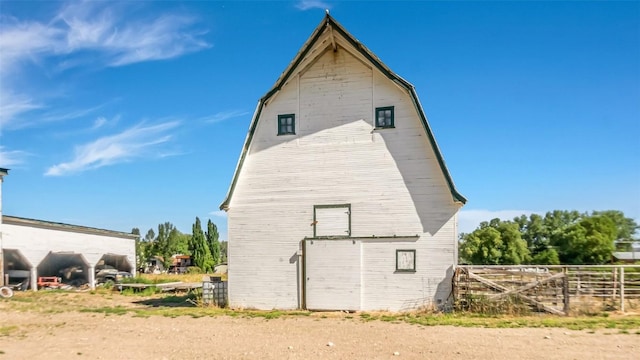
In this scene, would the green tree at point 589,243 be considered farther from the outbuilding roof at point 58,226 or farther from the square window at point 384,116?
the square window at point 384,116

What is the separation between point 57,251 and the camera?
31.4m

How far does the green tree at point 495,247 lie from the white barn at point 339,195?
6800 cm

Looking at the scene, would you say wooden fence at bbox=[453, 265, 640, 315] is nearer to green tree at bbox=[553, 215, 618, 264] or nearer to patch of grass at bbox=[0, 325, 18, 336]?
patch of grass at bbox=[0, 325, 18, 336]

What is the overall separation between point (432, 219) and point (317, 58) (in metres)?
7.21

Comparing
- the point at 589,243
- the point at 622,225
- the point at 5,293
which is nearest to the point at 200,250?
the point at 5,293

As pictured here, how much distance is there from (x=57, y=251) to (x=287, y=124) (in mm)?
22154

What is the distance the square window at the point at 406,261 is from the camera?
16172 mm

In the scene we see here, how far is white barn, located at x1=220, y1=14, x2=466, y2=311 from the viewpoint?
16.2m

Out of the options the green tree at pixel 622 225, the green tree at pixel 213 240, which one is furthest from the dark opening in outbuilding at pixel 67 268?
the green tree at pixel 622 225

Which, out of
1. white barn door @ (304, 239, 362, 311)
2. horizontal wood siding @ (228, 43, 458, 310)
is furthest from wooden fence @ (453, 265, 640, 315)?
white barn door @ (304, 239, 362, 311)

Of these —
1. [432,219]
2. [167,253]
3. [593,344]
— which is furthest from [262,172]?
[167,253]

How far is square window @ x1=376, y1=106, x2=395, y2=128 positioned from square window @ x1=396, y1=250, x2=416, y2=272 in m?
4.53

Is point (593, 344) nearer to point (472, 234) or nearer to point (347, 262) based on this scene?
point (347, 262)

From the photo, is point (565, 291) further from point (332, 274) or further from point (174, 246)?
point (174, 246)
